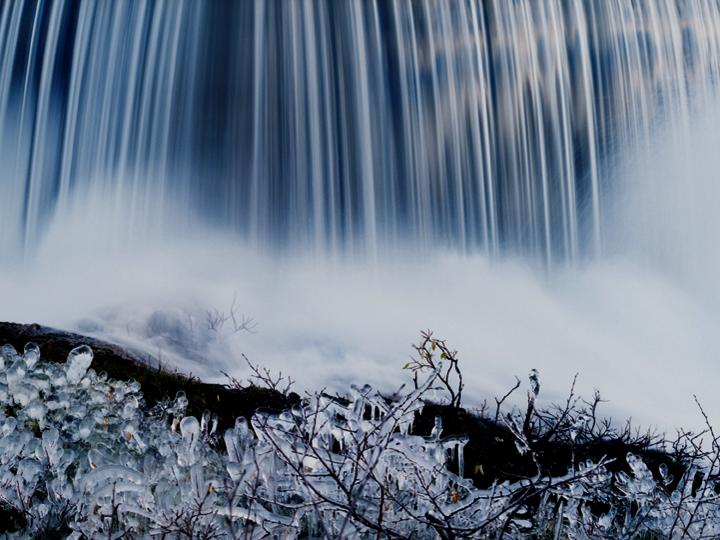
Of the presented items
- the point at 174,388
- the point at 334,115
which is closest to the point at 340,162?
the point at 334,115

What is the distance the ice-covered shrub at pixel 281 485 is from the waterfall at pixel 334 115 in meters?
12.7

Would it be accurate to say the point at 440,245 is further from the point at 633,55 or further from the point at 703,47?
the point at 703,47

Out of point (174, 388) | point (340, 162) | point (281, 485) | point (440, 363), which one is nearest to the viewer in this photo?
point (281, 485)

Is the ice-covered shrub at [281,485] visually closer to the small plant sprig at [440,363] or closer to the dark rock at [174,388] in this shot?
the small plant sprig at [440,363]

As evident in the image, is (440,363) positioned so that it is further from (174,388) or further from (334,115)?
(334,115)

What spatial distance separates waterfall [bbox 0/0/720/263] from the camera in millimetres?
15227

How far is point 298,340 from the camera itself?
571 inches

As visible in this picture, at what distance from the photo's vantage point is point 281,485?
275 cm

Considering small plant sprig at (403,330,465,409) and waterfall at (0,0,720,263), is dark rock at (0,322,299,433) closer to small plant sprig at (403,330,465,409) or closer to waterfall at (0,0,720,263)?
small plant sprig at (403,330,465,409)

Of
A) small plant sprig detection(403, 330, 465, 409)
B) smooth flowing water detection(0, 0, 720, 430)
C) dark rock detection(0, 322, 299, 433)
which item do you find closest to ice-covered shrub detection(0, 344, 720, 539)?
small plant sprig detection(403, 330, 465, 409)

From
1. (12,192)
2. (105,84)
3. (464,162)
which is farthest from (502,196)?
(12,192)

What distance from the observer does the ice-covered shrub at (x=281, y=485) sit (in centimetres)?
247

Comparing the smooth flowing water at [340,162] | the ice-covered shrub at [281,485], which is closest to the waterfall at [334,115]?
Answer: the smooth flowing water at [340,162]

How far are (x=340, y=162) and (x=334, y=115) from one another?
39.4 inches
